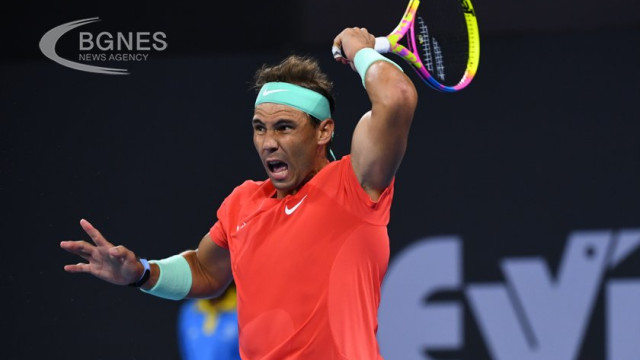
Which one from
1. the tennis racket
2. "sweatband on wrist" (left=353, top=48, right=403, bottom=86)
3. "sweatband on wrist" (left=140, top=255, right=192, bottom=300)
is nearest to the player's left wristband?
"sweatband on wrist" (left=140, top=255, right=192, bottom=300)

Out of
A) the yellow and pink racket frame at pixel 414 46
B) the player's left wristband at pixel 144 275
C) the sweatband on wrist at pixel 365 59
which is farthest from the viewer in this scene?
the player's left wristband at pixel 144 275

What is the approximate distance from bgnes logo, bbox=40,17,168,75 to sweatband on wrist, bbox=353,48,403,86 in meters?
2.62

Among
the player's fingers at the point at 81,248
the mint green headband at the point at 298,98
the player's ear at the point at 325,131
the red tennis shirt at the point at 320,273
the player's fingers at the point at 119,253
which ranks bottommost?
the red tennis shirt at the point at 320,273

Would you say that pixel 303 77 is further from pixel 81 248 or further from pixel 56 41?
pixel 56 41

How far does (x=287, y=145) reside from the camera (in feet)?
10.6

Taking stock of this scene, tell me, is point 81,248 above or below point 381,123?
below

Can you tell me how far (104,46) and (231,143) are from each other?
0.96m

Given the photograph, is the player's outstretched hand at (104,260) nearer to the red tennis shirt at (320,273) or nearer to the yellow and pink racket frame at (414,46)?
the red tennis shirt at (320,273)

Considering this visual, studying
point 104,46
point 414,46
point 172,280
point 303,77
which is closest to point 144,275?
point 172,280

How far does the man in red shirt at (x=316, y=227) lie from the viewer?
116 inches

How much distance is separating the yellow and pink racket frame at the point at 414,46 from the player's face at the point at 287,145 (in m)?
0.36

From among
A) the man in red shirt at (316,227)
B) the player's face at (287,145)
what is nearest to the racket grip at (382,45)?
the man in red shirt at (316,227)

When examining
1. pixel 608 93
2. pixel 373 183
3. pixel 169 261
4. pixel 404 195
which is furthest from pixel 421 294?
pixel 373 183

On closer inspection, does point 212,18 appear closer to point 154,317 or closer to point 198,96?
point 198,96
